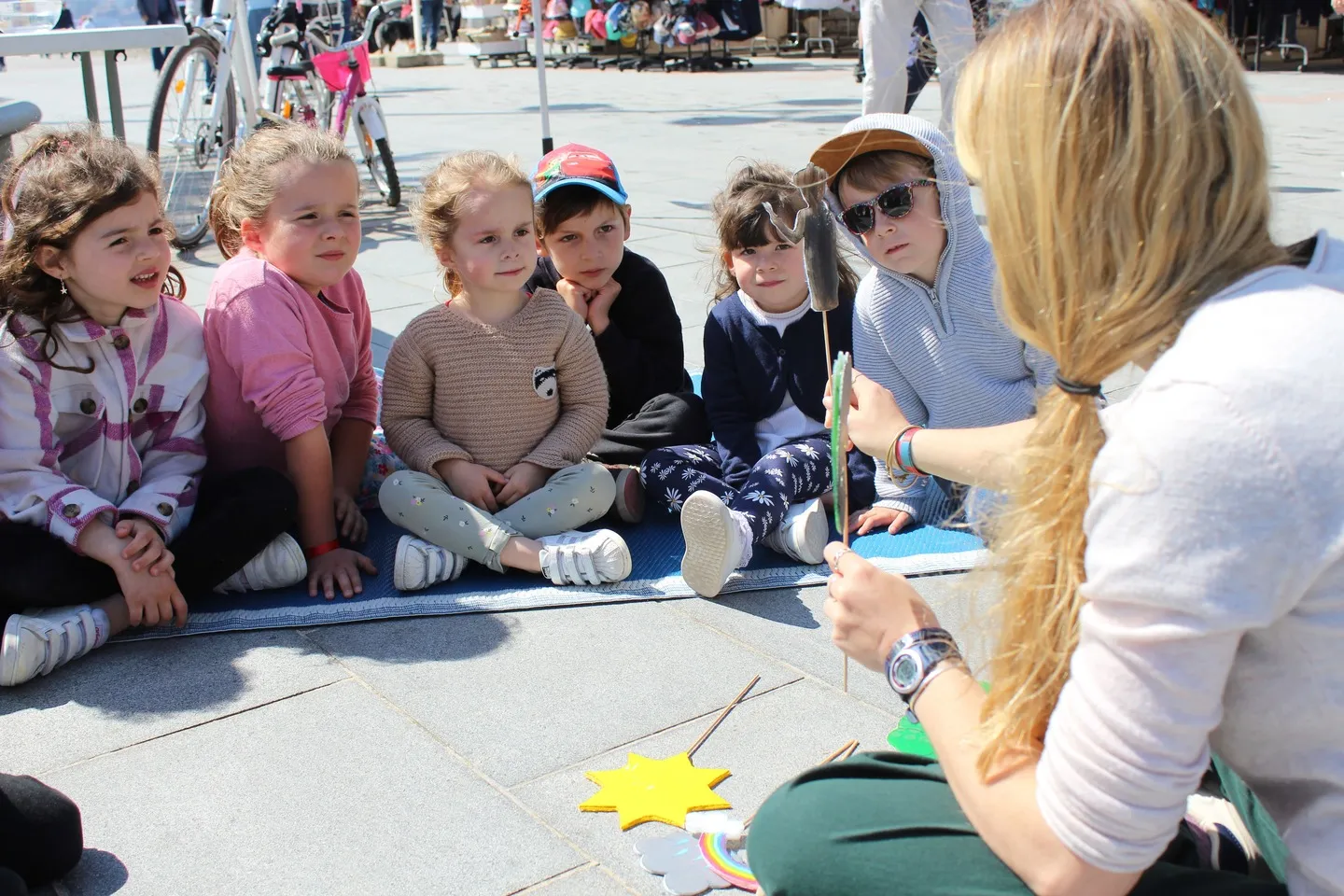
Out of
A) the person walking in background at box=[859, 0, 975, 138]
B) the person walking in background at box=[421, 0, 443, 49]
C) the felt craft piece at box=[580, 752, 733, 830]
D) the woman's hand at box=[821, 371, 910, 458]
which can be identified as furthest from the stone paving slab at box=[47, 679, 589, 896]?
the person walking in background at box=[421, 0, 443, 49]

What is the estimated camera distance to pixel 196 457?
285cm

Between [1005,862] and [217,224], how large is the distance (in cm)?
268

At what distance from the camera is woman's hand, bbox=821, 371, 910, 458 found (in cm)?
208

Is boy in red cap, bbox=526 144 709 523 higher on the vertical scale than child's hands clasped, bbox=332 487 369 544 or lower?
higher

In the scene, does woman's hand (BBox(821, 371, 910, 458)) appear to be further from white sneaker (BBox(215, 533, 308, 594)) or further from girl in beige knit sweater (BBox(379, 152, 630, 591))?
white sneaker (BBox(215, 533, 308, 594))

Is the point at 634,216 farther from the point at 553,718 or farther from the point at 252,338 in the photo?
the point at 553,718

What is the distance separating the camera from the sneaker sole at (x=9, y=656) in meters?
2.36

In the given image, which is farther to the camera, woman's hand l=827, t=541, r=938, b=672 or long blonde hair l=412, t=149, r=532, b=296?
long blonde hair l=412, t=149, r=532, b=296

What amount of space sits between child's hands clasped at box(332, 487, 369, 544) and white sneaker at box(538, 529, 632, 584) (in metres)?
0.55

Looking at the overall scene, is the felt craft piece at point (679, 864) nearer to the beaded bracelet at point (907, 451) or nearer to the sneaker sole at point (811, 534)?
the beaded bracelet at point (907, 451)

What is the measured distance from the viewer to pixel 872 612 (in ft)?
4.77

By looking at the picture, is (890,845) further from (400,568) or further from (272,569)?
(272,569)

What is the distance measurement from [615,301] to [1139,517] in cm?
260

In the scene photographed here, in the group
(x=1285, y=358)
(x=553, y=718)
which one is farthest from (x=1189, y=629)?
(x=553, y=718)
